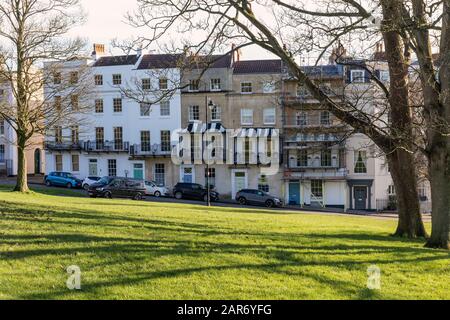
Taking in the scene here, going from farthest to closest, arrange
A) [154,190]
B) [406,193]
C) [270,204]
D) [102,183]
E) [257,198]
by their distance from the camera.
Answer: [154,190] → [257,198] → [270,204] → [102,183] → [406,193]

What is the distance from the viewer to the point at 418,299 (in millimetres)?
7219

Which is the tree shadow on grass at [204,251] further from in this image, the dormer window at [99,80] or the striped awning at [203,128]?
the dormer window at [99,80]

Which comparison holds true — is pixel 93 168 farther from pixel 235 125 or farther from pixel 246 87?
pixel 246 87

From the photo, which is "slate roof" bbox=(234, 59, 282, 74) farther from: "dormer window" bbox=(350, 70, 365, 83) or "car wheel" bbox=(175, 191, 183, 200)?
"car wheel" bbox=(175, 191, 183, 200)

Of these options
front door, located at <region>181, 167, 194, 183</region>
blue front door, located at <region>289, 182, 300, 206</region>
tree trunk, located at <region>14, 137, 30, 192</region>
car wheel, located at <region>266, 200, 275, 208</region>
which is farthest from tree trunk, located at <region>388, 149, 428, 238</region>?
front door, located at <region>181, 167, 194, 183</region>

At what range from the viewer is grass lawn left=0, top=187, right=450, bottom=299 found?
6.94m

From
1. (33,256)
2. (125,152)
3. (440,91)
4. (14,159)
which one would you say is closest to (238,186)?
(125,152)

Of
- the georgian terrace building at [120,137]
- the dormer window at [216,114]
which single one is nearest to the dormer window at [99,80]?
the georgian terrace building at [120,137]

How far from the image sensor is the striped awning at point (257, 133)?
4906 centimetres

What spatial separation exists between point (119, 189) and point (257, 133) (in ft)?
50.2

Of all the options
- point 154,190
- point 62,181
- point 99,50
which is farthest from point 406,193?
point 99,50

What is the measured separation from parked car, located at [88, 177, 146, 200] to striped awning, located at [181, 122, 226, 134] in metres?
10.4

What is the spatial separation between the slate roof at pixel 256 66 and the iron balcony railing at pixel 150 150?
1000 centimetres

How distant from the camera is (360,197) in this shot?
4878cm
